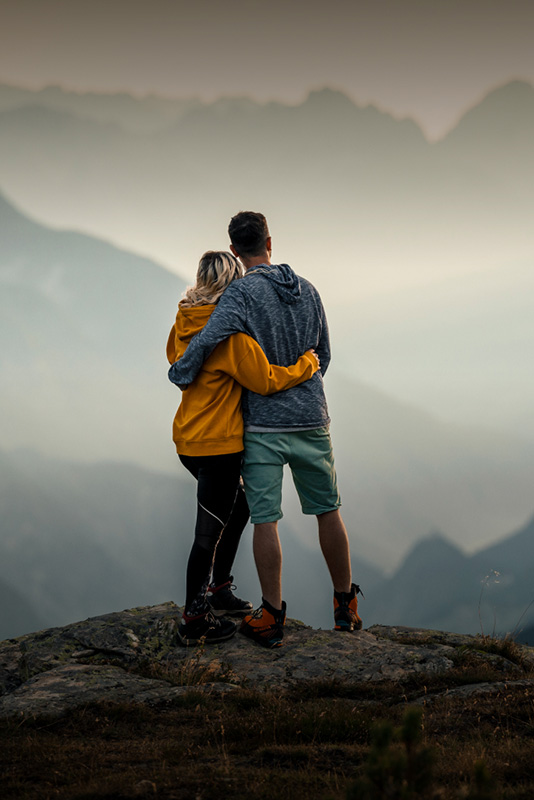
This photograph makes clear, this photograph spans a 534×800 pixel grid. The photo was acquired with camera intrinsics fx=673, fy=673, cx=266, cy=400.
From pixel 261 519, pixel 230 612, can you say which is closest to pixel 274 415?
pixel 261 519

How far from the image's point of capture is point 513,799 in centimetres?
277

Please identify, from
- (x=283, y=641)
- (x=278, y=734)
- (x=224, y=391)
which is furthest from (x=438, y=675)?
(x=224, y=391)

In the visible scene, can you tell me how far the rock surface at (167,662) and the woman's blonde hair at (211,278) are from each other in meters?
2.71

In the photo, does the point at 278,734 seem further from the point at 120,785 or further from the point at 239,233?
the point at 239,233

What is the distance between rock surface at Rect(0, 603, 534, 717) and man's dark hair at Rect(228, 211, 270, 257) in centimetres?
313

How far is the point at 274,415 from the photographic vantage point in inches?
200

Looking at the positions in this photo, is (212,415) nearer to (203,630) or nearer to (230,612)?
(203,630)

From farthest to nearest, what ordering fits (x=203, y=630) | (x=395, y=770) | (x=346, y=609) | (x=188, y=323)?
(x=346, y=609) < (x=203, y=630) < (x=188, y=323) < (x=395, y=770)

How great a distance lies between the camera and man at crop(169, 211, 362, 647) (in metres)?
5.05

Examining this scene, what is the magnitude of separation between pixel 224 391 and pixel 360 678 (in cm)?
235

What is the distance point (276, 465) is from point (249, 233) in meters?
1.81

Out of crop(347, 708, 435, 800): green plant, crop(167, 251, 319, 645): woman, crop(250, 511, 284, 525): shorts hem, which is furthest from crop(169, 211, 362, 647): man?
crop(347, 708, 435, 800): green plant

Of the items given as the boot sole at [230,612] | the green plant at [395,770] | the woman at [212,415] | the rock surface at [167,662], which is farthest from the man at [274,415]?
the green plant at [395,770]

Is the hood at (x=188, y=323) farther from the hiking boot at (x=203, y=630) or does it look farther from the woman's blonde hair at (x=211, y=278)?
the hiking boot at (x=203, y=630)
